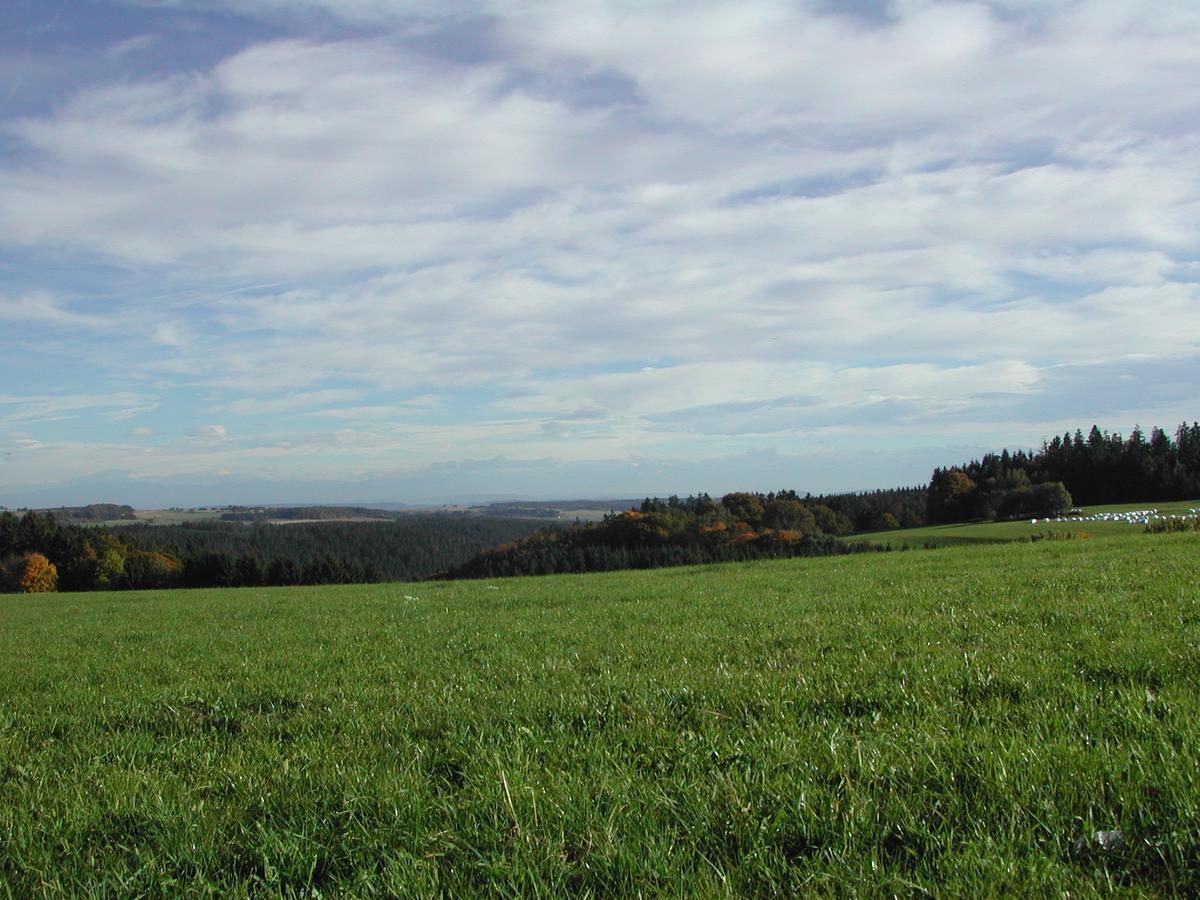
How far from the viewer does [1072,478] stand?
115m

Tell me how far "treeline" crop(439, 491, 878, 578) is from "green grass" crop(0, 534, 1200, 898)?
54.9 metres

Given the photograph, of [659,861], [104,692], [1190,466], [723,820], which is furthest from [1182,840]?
[1190,466]

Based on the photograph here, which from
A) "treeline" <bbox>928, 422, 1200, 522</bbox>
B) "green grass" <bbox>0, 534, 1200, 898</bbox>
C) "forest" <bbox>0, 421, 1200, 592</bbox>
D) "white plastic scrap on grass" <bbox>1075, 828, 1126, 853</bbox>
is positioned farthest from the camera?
"treeline" <bbox>928, 422, 1200, 522</bbox>

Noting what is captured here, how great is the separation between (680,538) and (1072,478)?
2606 inches

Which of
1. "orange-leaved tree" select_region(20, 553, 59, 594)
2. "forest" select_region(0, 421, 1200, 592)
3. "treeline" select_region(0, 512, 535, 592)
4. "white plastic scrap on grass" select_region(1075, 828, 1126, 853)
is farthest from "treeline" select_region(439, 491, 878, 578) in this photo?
"white plastic scrap on grass" select_region(1075, 828, 1126, 853)

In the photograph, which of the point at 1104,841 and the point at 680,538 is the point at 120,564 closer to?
the point at 680,538

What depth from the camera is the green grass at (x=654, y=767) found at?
3359mm

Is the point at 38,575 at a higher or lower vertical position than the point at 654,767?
lower

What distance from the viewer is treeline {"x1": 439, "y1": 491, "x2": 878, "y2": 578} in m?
74.0

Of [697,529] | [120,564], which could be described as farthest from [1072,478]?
[120,564]

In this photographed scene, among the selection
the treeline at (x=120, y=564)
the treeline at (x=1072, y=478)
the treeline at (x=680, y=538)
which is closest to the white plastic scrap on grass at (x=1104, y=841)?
the treeline at (x=680, y=538)

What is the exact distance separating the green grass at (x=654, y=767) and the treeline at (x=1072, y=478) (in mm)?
99456

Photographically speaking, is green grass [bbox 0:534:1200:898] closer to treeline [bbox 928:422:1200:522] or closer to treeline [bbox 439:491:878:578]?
treeline [bbox 439:491:878:578]

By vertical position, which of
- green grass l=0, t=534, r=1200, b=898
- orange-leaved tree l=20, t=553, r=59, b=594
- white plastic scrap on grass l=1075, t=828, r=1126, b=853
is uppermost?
white plastic scrap on grass l=1075, t=828, r=1126, b=853
